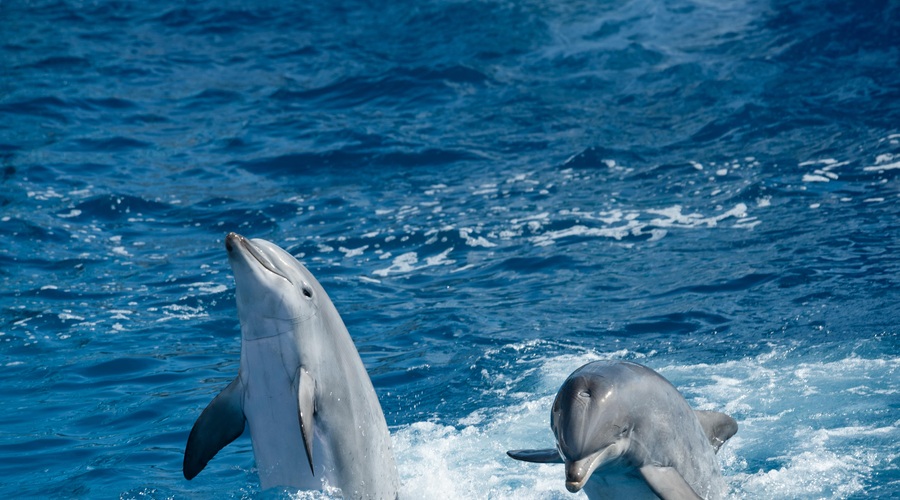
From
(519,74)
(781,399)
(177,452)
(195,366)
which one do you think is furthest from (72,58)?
(781,399)

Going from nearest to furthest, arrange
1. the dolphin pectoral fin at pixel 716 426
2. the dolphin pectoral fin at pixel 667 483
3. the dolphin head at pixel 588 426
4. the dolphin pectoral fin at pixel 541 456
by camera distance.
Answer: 1. the dolphin head at pixel 588 426
2. the dolphin pectoral fin at pixel 667 483
3. the dolphin pectoral fin at pixel 541 456
4. the dolphin pectoral fin at pixel 716 426

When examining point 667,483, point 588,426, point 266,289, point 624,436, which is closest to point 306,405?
→ point 266,289

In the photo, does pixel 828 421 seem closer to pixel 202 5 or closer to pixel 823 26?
pixel 823 26

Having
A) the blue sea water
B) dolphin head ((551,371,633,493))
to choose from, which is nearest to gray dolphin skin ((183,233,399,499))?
the blue sea water

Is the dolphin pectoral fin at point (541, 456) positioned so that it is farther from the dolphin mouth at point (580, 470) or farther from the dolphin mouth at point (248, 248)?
the dolphin mouth at point (248, 248)

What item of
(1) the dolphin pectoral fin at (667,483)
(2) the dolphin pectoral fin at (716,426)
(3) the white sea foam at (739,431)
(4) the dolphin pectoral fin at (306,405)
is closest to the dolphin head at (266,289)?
(4) the dolphin pectoral fin at (306,405)

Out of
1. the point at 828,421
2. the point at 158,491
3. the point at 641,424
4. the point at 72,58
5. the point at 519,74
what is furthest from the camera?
the point at 72,58

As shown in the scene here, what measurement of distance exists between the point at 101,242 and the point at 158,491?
6.37m

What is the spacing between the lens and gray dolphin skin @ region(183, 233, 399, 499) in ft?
19.7

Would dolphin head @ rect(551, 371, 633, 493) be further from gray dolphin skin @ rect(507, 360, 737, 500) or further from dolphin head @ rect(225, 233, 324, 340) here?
dolphin head @ rect(225, 233, 324, 340)

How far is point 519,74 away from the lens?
2033 cm

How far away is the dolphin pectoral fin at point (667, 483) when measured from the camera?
211 inches

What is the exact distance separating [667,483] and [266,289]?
236 cm

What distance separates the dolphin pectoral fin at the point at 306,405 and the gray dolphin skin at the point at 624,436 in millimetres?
1078
